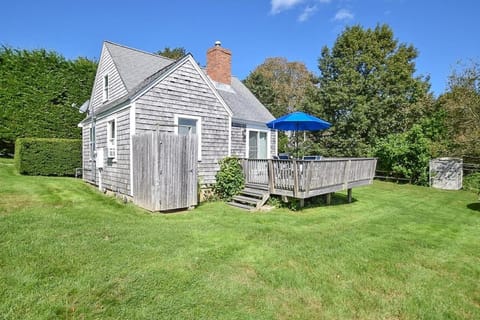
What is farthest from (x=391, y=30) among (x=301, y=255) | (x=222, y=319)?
(x=222, y=319)

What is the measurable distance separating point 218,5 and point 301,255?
41.5 ft

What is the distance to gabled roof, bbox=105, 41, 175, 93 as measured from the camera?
32.9ft

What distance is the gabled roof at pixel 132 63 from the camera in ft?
32.9

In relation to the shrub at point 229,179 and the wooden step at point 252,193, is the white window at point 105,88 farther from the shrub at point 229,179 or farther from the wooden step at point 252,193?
the wooden step at point 252,193

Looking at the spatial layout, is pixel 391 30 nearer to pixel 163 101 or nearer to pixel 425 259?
pixel 163 101

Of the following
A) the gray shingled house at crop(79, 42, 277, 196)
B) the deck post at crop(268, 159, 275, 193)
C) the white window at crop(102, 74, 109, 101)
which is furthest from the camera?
the white window at crop(102, 74, 109, 101)

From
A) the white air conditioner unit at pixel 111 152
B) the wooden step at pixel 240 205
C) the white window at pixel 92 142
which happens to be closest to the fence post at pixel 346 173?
the wooden step at pixel 240 205

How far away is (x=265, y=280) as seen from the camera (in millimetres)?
3740

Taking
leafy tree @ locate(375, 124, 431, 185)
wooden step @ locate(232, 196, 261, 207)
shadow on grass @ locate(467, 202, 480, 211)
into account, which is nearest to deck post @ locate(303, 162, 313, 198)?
wooden step @ locate(232, 196, 261, 207)

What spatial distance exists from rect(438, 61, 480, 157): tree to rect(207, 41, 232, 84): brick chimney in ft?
40.2

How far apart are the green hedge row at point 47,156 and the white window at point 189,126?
6.98 meters

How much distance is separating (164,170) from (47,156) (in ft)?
27.2

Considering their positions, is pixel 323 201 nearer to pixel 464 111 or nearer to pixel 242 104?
pixel 242 104

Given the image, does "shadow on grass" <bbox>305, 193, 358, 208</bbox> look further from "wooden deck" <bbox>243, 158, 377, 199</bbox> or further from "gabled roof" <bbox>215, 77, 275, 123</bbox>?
"gabled roof" <bbox>215, 77, 275, 123</bbox>
